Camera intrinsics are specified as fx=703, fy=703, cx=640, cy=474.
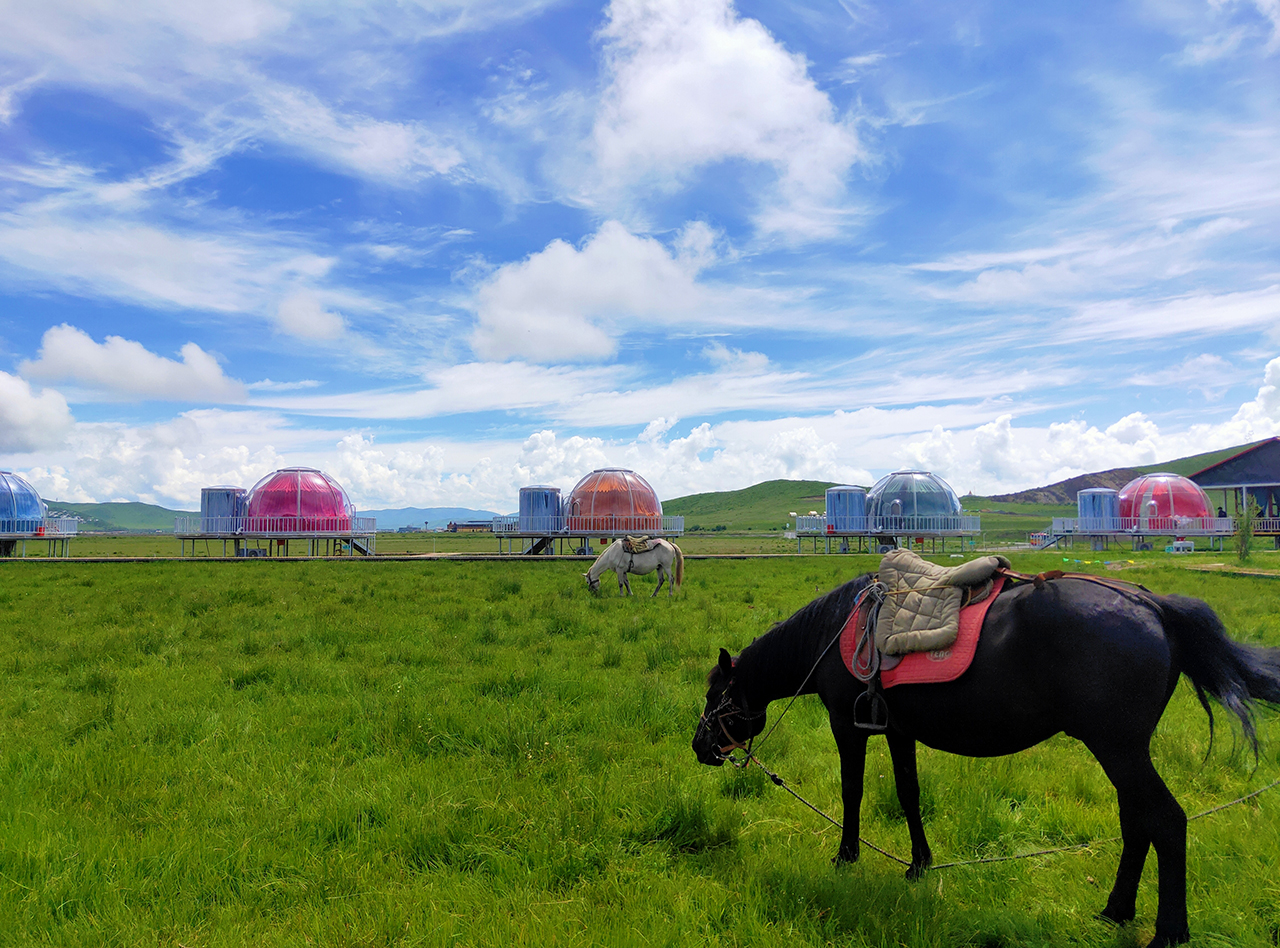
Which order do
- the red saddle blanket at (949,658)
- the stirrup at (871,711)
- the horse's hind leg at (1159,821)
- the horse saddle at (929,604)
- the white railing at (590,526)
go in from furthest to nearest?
the white railing at (590,526), the stirrup at (871,711), the horse saddle at (929,604), the red saddle blanket at (949,658), the horse's hind leg at (1159,821)

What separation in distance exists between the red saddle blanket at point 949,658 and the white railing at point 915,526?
43884 mm

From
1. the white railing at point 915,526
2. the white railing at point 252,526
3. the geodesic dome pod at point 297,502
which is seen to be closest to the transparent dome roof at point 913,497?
the white railing at point 915,526

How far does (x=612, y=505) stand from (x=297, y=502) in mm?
18019

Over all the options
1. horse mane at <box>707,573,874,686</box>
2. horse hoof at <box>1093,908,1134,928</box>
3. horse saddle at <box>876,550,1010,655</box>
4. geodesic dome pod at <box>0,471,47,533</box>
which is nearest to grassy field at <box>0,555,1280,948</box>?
horse hoof at <box>1093,908,1134,928</box>

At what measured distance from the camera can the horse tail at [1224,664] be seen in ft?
11.2

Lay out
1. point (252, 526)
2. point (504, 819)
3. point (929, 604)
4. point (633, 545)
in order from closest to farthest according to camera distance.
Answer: point (929, 604) → point (504, 819) → point (633, 545) → point (252, 526)

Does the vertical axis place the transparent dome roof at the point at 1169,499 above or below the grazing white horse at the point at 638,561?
above

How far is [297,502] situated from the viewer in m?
40.2

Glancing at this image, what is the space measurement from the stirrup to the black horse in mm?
59

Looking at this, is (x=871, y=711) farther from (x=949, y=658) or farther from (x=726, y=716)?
(x=726, y=716)

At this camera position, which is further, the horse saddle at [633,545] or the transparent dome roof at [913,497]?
the transparent dome roof at [913,497]

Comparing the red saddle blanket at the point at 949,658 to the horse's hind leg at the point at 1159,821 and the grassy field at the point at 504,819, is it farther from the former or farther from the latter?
the grassy field at the point at 504,819

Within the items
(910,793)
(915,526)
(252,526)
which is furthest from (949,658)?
(915,526)

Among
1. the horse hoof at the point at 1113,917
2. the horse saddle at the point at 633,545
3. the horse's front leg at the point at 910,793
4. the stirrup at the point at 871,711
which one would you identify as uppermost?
the horse saddle at the point at 633,545
